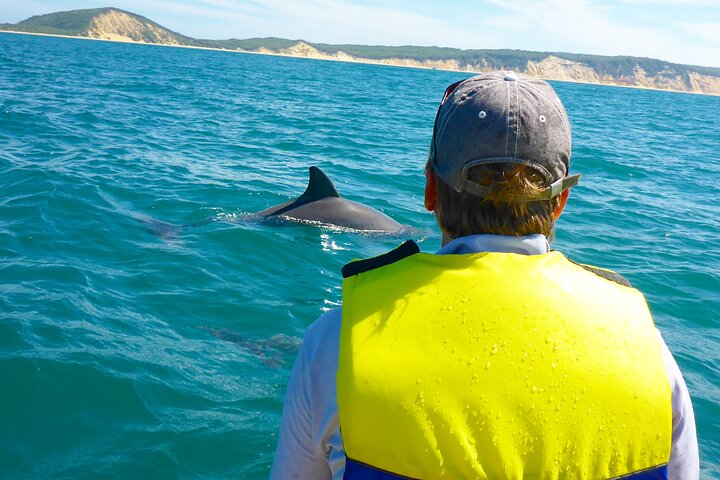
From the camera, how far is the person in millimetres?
2000

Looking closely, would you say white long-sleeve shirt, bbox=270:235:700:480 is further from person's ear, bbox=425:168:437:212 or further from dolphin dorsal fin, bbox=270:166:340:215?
dolphin dorsal fin, bbox=270:166:340:215

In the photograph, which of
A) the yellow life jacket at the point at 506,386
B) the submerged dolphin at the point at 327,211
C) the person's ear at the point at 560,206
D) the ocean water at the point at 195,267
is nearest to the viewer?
the yellow life jacket at the point at 506,386

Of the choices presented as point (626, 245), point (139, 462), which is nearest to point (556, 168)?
point (139, 462)

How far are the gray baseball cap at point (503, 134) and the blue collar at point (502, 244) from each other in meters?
0.14

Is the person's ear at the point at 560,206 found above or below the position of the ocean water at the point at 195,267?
above

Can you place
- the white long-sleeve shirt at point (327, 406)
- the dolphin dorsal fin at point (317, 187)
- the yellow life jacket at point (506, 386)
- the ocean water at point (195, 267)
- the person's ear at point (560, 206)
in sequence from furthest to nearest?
the dolphin dorsal fin at point (317, 187) < the ocean water at point (195, 267) < the person's ear at point (560, 206) < the white long-sleeve shirt at point (327, 406) < the yellow life jacket at point (506, 386)

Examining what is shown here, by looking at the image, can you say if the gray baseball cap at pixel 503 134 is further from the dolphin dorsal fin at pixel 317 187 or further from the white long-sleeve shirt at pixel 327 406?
the dolphin dorsal fin at pixel 317 187

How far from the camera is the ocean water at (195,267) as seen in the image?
5816 mm

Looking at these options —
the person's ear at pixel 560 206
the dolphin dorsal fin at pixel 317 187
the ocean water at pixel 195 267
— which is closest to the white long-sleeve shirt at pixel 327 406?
the person's ear at pixel 560 206

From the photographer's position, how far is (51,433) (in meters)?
5.58

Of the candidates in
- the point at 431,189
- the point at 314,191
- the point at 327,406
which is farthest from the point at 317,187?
the point at 327,406

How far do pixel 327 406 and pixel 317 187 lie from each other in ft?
33.8

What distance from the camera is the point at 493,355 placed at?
79.7 inches

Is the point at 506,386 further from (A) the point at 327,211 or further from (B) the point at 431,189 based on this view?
(A) the point at 327,211
